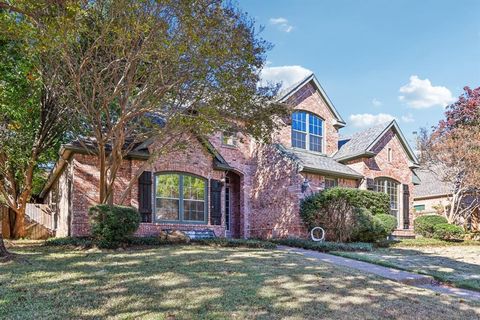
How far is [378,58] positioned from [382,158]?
5778 millimetres

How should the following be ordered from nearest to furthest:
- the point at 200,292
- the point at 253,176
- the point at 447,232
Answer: the point at 200,292 < the point at 253,176 < the point at 447,232

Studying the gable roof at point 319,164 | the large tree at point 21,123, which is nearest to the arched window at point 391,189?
the gable roof at point 319,164

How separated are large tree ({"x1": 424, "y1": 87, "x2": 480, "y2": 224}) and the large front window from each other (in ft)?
46.1

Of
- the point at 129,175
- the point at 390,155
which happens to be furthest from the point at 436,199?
the point at 129,175

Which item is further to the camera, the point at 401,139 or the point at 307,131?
the point at 401,139

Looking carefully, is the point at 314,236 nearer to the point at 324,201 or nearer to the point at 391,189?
the point at 324,201

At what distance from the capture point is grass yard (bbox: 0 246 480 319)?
593 cm

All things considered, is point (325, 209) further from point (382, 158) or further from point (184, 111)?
point (184, 111)

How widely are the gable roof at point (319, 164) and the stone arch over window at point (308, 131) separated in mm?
448

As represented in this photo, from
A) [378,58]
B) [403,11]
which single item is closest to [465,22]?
[403,11]

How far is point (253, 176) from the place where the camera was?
20125 mm

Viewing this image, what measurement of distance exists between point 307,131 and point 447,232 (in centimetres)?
847

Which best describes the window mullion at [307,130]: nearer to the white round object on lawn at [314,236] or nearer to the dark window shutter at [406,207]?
the white round object on lawn at [314,236]

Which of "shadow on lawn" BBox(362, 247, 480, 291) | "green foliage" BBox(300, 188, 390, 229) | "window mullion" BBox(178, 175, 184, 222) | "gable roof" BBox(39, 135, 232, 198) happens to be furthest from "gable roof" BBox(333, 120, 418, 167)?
"window mullion" BBox(178, 175, 184, 222)
